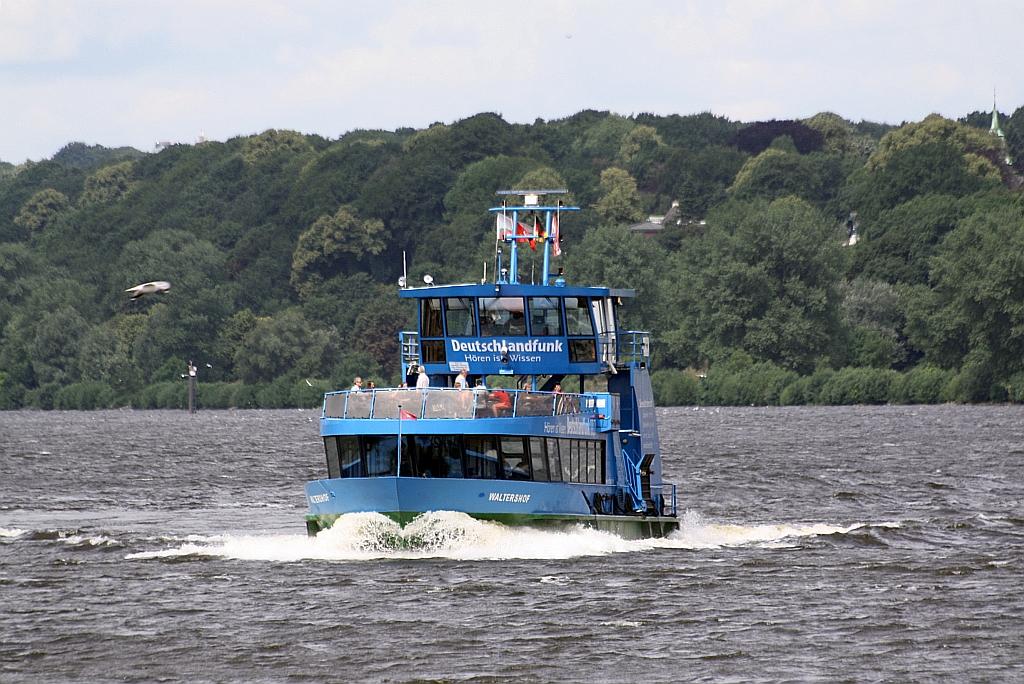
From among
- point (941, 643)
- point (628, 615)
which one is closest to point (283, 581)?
point (628, 615)

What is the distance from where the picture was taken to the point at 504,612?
94.7 feet

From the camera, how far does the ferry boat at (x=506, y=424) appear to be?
3294cm

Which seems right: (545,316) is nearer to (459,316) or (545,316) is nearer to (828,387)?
(459,316)

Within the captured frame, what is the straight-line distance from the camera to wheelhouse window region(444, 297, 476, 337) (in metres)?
37.3

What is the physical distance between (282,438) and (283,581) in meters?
66.1

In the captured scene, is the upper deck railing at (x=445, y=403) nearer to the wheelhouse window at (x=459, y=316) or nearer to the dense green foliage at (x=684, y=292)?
the wheelhouse window at (x=459, y=316)

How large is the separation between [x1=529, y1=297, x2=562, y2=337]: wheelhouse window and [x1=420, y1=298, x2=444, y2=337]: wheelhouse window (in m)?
2.29

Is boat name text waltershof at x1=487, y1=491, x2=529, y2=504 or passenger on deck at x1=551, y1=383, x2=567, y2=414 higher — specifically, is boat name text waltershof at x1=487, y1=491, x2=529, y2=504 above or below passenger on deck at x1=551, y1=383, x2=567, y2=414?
below

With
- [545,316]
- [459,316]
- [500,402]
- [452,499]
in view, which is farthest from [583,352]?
[452,499]

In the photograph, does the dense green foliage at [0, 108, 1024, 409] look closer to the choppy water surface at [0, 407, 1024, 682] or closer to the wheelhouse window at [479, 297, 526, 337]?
the choppy water surface at [0, 407, 1024, 682]

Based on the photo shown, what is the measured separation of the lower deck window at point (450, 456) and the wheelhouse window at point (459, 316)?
443 centimetres

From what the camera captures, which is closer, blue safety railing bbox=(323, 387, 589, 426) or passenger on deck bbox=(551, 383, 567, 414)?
blue safety railing bbox=(323, 387, 589, 426)

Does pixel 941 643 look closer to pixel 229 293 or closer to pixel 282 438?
pixel 282 438

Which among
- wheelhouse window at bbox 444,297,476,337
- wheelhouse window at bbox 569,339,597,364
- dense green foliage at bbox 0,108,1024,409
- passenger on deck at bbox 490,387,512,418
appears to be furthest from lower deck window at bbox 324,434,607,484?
dense green foliage at bbox 0,108,1024,409
